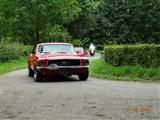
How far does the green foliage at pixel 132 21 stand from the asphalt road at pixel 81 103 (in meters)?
51.7

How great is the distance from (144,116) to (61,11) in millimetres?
36505

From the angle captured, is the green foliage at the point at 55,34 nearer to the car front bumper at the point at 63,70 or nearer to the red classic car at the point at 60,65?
the red classic car at the point at 60,65

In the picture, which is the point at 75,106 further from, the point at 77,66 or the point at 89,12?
the point at 89,12

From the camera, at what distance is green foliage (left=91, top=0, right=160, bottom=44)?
68.9 metres

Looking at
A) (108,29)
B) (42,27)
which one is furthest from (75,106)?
(108,29)

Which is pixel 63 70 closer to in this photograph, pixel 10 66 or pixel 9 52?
pixel 10 66

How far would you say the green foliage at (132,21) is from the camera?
6894 centimetres

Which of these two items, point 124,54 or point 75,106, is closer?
point 75,106

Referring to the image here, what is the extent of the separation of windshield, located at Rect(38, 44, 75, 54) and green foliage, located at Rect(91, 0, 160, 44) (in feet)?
149

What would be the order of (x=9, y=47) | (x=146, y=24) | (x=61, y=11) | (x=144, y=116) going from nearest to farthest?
(x=144, y=116) → (x=9, y=47) → (x=61, y=11) → (x=146, y=24)

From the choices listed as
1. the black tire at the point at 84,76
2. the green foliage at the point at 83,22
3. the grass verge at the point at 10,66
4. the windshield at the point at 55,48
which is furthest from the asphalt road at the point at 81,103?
the green foliage at the point at 83,22

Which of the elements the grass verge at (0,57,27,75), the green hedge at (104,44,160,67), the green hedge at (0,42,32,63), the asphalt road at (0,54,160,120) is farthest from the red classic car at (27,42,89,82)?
the green hedge at (0,42,32,63)

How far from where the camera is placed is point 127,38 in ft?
231

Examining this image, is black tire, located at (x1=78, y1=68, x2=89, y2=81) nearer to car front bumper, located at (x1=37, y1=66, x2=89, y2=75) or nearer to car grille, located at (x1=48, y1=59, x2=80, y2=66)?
car front bumper, located at (x1=37, y1=66, x2=89, y2=75)
